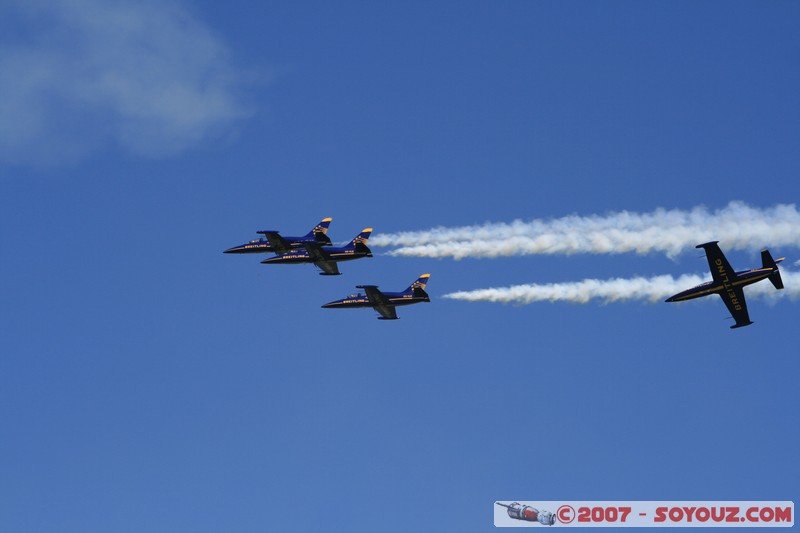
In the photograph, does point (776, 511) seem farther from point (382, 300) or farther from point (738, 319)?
point (382, 300)

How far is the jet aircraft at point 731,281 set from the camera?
91.8 meters

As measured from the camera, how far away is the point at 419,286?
10475 centimetres

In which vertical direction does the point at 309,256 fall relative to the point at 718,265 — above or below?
above

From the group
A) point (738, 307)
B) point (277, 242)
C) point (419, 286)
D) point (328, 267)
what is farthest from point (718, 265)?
point (277, 242)

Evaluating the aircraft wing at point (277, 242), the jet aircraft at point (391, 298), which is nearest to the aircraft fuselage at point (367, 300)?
the jet aircraft at point (391, 298)

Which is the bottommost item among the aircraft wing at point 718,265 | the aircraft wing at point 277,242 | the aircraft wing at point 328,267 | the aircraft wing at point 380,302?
the aircraft wing at point 718,265

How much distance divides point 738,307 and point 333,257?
3028 centimetres

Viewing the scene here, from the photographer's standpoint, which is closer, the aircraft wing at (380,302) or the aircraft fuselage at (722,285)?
the aircraft fuselage at (722,285)

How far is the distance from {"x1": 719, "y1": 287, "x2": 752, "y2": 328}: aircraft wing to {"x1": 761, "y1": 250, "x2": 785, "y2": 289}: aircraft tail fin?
12.1ft

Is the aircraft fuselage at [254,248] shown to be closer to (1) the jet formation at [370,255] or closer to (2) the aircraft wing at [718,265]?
(1) the jet formation at [370,255]

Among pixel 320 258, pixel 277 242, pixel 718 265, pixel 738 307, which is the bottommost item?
pixel 738 307

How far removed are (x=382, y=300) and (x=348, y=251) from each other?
453cm

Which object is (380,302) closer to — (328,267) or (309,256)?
(328,267)

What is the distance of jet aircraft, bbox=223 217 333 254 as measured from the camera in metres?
105
